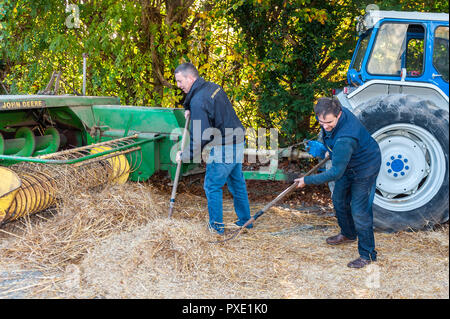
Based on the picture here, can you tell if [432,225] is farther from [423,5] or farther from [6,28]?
[6,28]

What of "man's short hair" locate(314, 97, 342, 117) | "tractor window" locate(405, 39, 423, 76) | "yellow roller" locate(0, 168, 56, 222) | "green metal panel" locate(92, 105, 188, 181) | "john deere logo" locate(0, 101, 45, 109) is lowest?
"yellow roller" locate(0, 168, 56, 222)

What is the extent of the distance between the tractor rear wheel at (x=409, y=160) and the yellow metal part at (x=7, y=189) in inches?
128

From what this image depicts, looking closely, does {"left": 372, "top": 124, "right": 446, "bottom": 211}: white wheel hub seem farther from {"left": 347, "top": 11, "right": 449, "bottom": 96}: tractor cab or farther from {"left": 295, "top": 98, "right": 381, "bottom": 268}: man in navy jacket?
{"left": 295, "top": 98, "right": 381, "bottom": 268}: man in navy jacket

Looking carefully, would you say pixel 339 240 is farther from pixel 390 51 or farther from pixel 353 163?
pixel 390 51

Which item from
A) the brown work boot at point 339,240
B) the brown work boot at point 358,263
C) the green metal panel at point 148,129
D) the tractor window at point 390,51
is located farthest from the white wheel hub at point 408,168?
the green metal panel at point 148,129

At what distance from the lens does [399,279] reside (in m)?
3.72

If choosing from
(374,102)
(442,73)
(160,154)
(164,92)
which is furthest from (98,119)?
(442,73)

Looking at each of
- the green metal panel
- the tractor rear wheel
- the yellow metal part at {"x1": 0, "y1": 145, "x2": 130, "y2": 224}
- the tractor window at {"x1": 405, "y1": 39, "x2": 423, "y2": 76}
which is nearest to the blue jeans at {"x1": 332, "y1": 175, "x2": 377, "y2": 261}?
the tractor rear wheel

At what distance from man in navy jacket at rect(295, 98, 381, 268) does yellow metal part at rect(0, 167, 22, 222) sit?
2466 millimetres

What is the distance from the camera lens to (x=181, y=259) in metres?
3.87

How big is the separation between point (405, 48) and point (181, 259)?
326cm

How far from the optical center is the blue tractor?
15.4 feet

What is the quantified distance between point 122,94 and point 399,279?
6560 mm

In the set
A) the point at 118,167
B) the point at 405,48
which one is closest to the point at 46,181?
the point at 118,167
